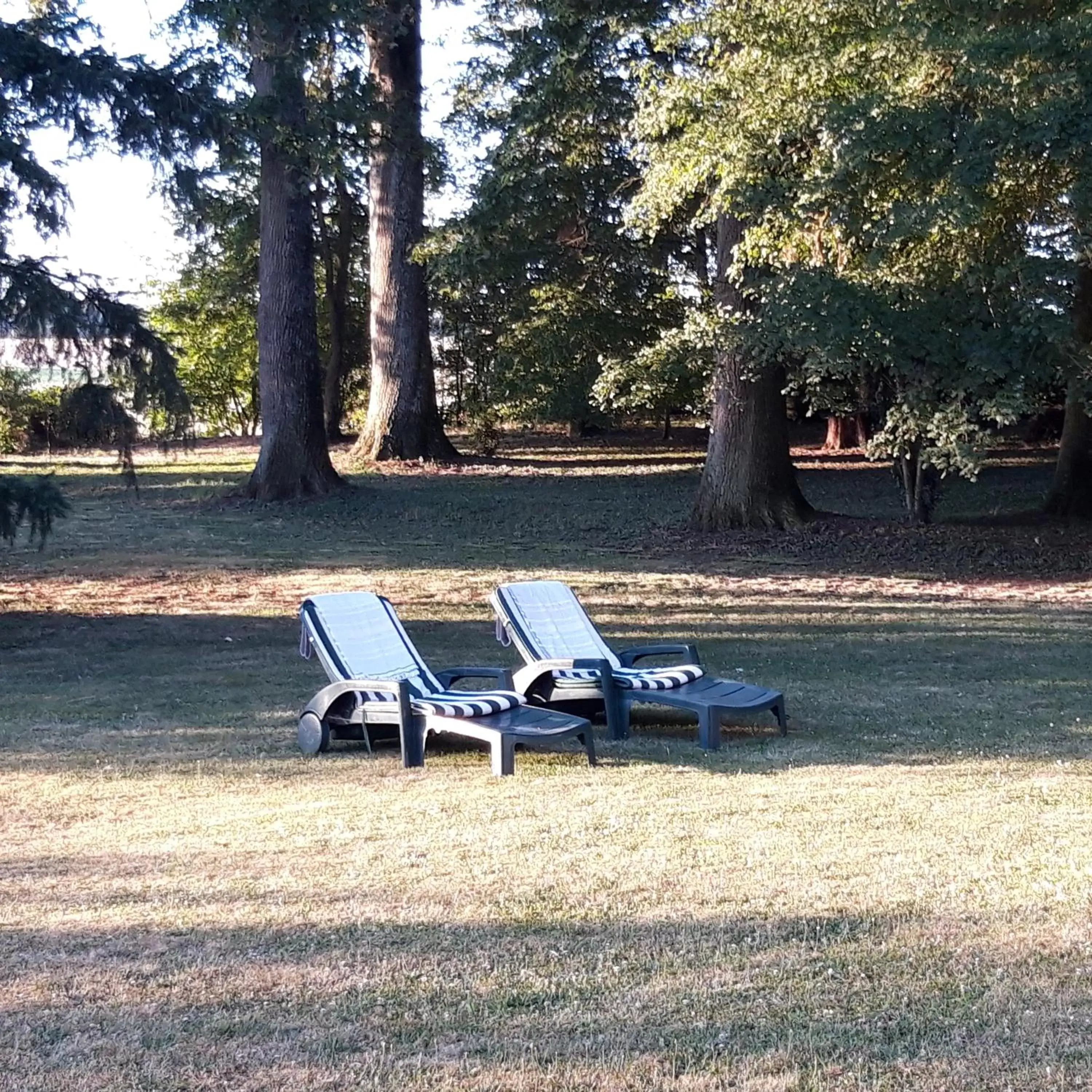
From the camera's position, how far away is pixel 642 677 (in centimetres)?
928

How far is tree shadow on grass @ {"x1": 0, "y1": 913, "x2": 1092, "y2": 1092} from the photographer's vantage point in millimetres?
3705

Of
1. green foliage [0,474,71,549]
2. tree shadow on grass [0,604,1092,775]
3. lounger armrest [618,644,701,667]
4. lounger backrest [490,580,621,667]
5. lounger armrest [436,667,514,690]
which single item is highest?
green foliage [0,474,71,549]

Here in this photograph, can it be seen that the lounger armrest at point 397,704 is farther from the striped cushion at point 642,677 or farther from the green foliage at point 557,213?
the green foliage at point 557,213

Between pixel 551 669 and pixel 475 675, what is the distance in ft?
1.86

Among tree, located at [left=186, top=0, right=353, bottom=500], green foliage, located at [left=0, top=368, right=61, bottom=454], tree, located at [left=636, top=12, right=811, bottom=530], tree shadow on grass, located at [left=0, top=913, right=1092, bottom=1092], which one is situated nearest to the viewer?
tree shadow on grass, located at [left=0, top=913, right=1092, bottom=1092]

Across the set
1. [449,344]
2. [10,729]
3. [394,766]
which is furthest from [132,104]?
[449,344]

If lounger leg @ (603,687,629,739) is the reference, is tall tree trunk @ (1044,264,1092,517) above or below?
above

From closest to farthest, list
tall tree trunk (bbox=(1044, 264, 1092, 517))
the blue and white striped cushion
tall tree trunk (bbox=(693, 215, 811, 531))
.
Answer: the blue and white striped cushion < tall tree trunk (bbox=(693, 215, 811, 531)) < tall tree trunk (bbox=(1044, 264, 1092, 517))

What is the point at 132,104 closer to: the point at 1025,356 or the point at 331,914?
the point at 331,914

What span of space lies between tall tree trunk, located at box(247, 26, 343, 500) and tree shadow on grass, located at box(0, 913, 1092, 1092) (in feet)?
61.4

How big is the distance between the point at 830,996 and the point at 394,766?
443 centimetres

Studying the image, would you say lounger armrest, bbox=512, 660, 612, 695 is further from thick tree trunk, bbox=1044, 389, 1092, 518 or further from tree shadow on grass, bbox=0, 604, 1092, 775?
thick tree trunk, bbox=1044, 389, 1092, 518

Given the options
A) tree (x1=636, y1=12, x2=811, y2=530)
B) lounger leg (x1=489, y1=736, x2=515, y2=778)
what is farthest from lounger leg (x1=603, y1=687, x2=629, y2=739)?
tree (x1=636, y1=12, x2=811, y2=530)

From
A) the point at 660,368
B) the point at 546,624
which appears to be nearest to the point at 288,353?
the point at 660,368
